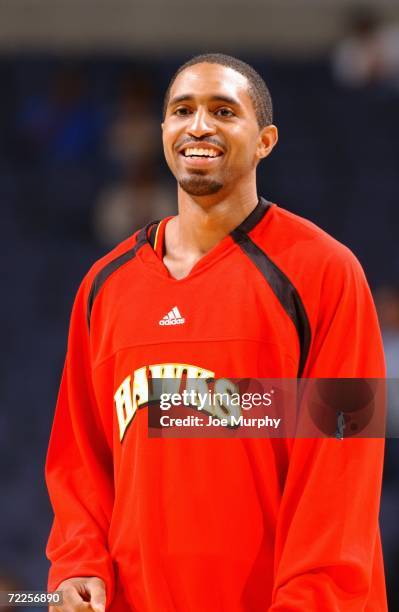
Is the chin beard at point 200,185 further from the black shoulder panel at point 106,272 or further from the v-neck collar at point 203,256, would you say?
the black shoulder panel at point 106,272

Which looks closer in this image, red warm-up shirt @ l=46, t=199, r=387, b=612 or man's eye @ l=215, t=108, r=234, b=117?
red warm-up shirt @ l=46, t=199, r=387, b=612

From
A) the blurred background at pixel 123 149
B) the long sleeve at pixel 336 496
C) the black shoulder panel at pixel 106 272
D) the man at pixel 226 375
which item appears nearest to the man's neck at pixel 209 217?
the man at pixel 226 375

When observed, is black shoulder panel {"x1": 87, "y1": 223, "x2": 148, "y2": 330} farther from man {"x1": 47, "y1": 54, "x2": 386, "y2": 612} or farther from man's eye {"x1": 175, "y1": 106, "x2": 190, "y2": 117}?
man's eye {"x1": 175, "y1": 106, "x2": 190, "y2": 117}

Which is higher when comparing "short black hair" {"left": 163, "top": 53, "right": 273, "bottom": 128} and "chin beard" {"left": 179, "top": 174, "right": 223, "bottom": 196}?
"short black hair" {"left": 163, "top": 53, "right": 273, "bottom": 128}

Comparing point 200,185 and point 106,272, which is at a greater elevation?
point 200,185

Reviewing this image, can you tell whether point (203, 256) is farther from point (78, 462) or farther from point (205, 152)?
point (78, 462)

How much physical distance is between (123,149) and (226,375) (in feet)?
16.5

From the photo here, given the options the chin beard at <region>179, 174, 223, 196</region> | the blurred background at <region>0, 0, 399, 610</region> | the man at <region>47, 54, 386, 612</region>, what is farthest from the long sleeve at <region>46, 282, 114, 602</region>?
the blurred background at <region>0, 0, 399, 610</region>

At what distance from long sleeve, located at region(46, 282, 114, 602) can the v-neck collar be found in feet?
0.62

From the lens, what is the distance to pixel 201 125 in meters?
2.49

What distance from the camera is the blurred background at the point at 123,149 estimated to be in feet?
19.9

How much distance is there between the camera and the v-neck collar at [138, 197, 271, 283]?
253 centimetres

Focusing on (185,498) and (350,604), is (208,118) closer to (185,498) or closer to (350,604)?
(185,498)

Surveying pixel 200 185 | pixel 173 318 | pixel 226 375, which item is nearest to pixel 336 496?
pixel 226 375
